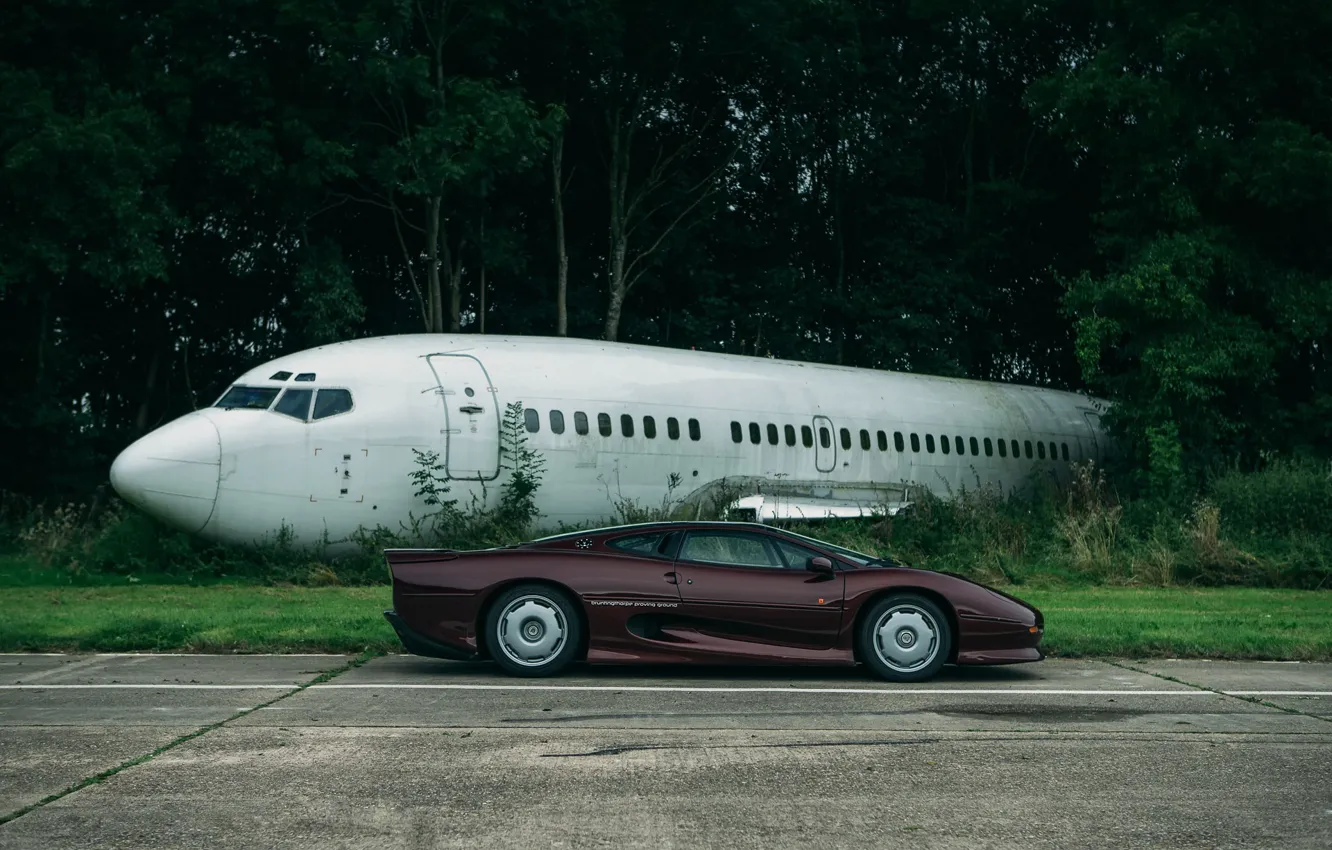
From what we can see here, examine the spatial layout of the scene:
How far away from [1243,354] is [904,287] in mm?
13479

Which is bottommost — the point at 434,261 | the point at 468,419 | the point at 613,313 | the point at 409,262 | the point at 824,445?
the point at 824,445

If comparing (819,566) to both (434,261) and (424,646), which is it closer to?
(424,646)

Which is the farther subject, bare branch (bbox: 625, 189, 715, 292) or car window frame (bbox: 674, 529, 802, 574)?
bare branch (bbox: 625, 189, 715, 292)

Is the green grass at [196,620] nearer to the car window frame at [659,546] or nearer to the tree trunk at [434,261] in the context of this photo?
the car window frame at [659,546]

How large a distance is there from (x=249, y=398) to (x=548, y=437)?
4.22m

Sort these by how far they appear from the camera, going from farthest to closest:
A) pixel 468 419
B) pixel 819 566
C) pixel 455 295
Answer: pixel 455 295
pixel 468 419
pixel 819 566

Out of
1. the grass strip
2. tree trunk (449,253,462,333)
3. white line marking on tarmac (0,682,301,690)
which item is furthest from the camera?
tree trunk (449,253,462,333)

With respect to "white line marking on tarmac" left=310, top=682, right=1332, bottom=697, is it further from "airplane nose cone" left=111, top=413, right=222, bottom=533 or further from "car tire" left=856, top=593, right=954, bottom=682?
"airplane nose cone" left=111, top=413, right=222, bottom=533

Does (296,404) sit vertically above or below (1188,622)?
above

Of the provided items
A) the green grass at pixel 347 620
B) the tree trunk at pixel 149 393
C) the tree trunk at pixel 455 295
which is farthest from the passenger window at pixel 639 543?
the tree trunk at pixel 149 393

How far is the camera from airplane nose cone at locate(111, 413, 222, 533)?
19047 mm

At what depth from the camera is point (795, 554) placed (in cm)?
1177

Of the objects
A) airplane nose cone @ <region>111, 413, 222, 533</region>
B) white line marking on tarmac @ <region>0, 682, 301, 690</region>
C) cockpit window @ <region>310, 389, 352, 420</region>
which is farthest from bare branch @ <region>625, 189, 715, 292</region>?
white line marking on tarmac @ <region>0, 682, 301, 690</region>

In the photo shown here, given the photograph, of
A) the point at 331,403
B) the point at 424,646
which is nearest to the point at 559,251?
the point at 331,403
